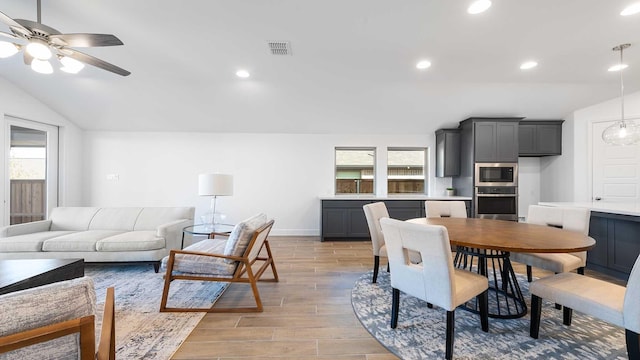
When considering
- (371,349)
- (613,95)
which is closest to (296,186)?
(371,349)

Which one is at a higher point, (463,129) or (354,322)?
(463,129)

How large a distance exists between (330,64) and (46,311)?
326 centimetres

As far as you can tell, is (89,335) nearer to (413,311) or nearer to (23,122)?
(413,311)

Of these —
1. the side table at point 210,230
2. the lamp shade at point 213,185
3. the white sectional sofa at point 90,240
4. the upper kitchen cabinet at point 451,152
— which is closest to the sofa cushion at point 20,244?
the white sectional sofa at point 90,240

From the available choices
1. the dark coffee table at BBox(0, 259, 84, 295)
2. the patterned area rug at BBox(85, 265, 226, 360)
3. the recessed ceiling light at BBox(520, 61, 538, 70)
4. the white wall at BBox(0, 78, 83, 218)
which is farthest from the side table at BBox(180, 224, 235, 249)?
the recessed ceiling light at BBox(520, 61, 538, 70)

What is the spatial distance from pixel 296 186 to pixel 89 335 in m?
4.55

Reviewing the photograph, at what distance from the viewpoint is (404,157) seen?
5621mm

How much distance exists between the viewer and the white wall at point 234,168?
17.1 ft

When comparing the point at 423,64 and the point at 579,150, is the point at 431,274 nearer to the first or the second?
the point at 423,64

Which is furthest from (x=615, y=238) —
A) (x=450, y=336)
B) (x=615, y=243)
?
(x=450, y=336)

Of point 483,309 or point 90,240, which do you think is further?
point 90,240

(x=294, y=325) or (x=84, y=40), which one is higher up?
(x=84, y=40)

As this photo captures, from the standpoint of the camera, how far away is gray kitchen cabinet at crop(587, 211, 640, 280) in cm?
287

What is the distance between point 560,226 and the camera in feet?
8.75
